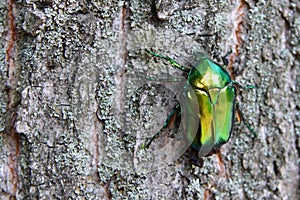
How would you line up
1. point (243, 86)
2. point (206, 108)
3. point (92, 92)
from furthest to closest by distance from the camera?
point (243, 86) < point (206, 108) < point (92, 92)

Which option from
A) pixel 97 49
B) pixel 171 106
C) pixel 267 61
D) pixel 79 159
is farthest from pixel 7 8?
pixel 267 61

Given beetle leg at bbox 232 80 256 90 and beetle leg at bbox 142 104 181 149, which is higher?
beetle leg at bbox 232 80 256 90

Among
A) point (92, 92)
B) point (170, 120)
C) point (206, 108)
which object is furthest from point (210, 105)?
point (92, 92)

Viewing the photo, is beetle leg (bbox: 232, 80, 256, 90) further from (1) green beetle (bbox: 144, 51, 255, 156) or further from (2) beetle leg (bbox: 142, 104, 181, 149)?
(2) beetle leg (bbox: 142, 104, 181, 149)

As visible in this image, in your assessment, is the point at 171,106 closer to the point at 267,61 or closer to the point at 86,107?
the point at 86,107

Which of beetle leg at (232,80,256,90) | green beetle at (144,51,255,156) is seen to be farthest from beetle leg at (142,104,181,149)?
beetle leg at (232,80,256,90)

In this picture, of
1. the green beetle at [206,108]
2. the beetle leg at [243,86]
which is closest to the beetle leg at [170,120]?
the green beetle at [206,108]

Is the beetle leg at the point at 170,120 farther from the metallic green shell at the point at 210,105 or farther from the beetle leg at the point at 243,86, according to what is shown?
the beetle leg at the point at 243,86

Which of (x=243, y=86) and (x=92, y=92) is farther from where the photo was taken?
(x=243, y=86)

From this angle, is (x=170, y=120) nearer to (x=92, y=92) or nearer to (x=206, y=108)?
(x=206, y=108)
